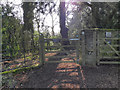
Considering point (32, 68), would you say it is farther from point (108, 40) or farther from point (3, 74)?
point (108, 40)

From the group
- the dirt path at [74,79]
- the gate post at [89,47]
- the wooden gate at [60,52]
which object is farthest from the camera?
the wooden gate at [60,52]

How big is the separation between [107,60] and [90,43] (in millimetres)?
1493

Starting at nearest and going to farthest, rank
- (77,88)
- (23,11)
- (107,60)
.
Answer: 1. (77,88)
2. (107,60)
3. (23,11)

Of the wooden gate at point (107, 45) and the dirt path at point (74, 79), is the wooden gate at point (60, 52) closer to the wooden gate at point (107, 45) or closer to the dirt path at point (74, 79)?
the dirt path at point (74, 79)

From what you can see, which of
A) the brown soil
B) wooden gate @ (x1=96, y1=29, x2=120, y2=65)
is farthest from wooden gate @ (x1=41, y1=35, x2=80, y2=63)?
wooden gate @ (x1=96, y1=29, x2=120, y2=65)

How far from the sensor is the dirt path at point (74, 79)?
3373mm

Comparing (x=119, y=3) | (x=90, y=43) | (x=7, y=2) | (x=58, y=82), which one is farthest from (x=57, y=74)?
(x=119, y=3)

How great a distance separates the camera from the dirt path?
337cm

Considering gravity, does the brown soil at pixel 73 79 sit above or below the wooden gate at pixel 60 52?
below

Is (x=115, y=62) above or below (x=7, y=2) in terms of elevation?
below

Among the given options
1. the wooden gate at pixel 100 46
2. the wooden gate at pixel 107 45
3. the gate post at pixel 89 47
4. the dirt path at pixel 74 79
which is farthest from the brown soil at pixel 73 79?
the wooden gate at pixel 107 45

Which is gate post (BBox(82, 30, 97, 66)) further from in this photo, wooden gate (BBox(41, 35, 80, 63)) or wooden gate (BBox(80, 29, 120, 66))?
wooden gate (BBox(41, 35, 80, 63))

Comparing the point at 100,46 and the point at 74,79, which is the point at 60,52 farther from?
the point at 100,46

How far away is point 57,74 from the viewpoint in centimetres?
418
